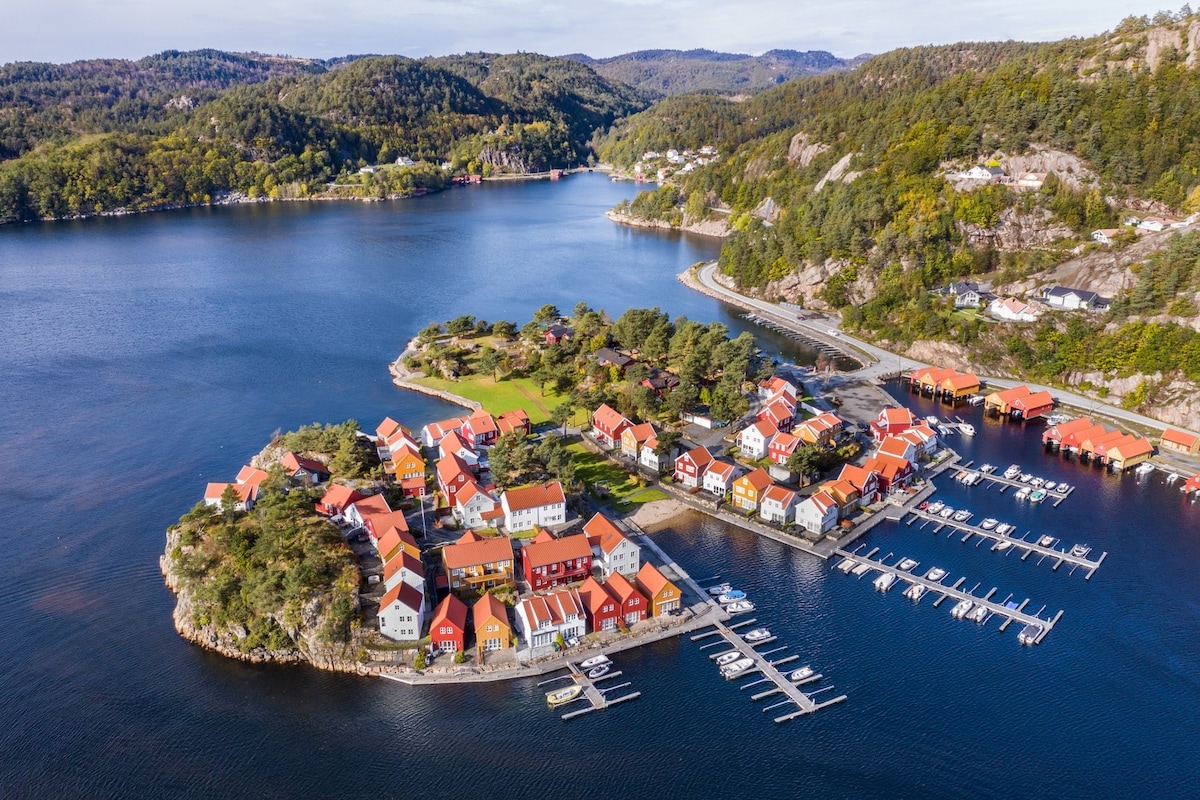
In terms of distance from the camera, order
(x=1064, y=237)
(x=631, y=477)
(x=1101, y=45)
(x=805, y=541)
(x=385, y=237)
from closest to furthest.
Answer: (x=805, y=541), (x=631, y=477), (x=1064, y=237), (x=1101, y=45), (x=385, y=237)

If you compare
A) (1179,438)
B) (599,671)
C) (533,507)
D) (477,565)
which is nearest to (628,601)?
(599,671)

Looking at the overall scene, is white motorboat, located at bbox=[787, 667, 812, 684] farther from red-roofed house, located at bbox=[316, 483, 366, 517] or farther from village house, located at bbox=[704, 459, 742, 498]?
red-roofed house, located at bbox=[316, 483, 366, 517]

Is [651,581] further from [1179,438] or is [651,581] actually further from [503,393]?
[1179,438]

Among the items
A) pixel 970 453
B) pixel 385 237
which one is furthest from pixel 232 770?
pixel 385 237

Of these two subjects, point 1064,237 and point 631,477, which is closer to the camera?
point 631,477

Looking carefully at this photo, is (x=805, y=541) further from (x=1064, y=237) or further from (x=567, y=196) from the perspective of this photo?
(x=567, y=196)

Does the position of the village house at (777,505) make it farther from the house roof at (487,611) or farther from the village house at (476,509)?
the house roof at (487,611)
